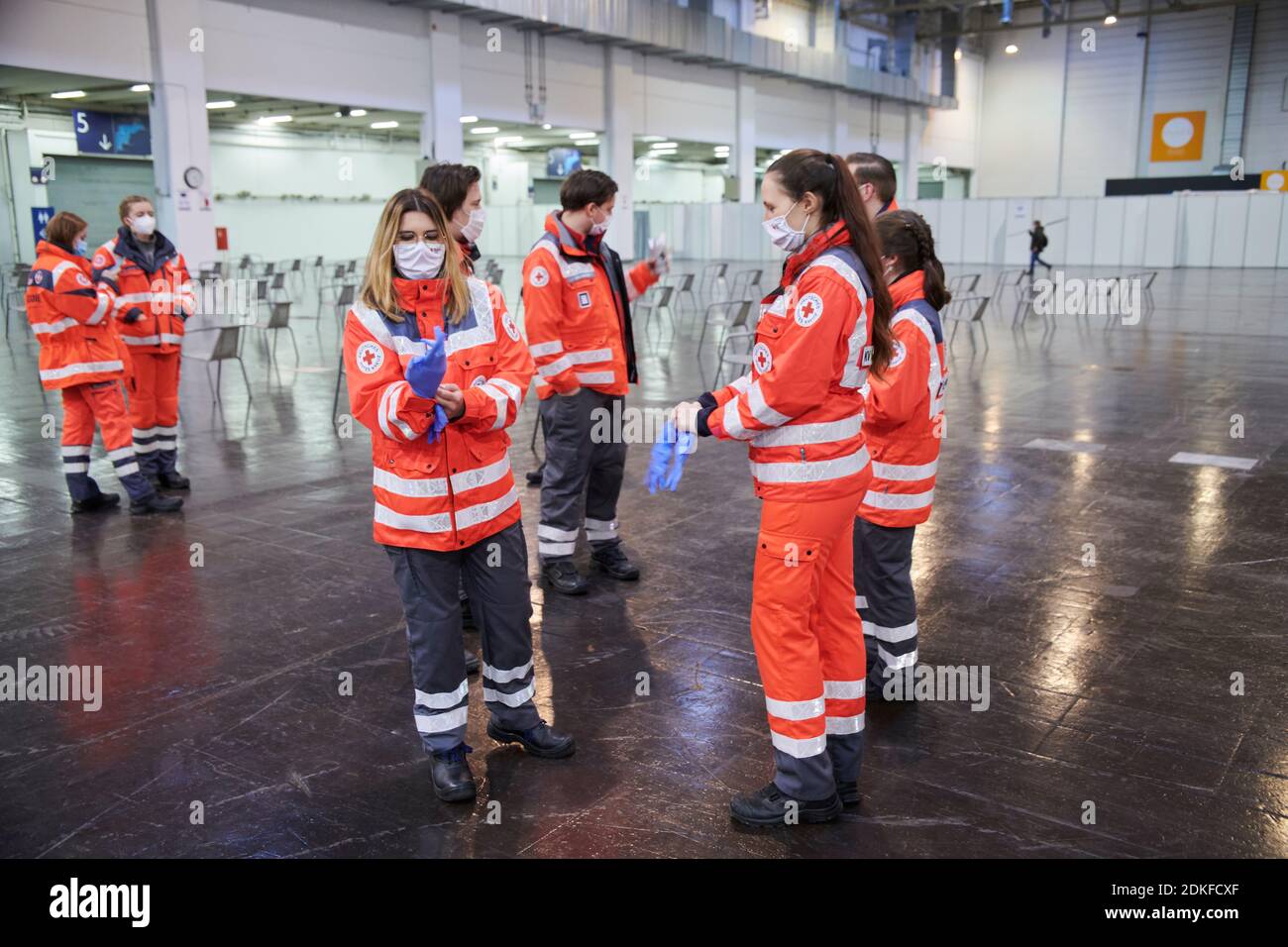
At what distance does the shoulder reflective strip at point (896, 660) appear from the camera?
3.79 meters

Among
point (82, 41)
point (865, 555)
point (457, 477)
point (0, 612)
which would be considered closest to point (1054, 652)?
point (865, 555)

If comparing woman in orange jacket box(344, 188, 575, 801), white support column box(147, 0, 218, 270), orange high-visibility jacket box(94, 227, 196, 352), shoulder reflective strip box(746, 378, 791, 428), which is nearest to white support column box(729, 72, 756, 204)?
white support column box(147, 0, 218, 270)

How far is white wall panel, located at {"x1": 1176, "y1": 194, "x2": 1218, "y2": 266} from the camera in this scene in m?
28.6

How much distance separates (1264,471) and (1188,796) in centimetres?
469

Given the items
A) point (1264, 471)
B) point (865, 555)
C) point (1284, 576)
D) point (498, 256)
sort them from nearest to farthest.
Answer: point (865, 555) < point (1284, 576) < point (1264, 471) < point (498, 256)

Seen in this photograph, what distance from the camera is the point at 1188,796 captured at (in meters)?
3.10

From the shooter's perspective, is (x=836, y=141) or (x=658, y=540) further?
(x=836, y=141)

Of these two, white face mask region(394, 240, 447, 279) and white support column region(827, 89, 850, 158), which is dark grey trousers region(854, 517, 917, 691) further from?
white support column region(827, 89, 850, 158)

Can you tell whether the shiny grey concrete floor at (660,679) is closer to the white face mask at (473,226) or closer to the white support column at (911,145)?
the white face mask at (473,226)

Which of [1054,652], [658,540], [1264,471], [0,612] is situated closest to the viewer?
[1054,652]

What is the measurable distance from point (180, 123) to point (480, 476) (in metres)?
16.0

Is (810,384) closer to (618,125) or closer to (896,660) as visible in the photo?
(896,660)

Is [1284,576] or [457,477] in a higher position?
[457,477]

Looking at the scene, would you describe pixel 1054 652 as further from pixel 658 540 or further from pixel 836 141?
pixel 836 141
